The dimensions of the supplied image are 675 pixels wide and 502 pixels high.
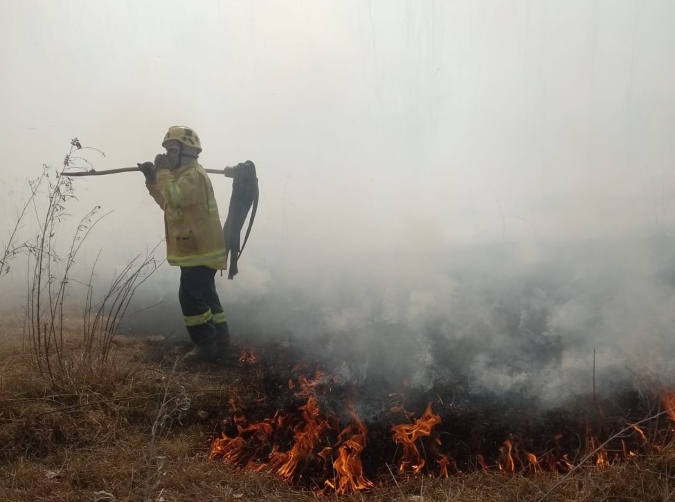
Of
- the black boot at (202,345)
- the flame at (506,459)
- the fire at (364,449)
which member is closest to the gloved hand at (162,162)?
the black boot at (202,345)

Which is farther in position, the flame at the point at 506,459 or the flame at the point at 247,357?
the flame at the point at 247,357

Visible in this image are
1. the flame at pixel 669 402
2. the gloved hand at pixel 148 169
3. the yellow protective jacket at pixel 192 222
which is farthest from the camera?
the gloved hand at pixel 148 169

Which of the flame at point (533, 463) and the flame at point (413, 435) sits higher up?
the flame at point (413, 435)

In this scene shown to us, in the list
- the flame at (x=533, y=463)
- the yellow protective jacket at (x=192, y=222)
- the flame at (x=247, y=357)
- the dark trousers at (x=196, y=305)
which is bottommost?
the flame at (x=533, y=463)

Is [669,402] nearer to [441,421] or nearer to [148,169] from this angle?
[441,421]

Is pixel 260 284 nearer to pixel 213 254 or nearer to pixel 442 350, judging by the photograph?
pixel 213 254

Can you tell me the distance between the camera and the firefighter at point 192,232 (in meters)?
5.14

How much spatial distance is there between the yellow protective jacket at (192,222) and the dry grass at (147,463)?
1314 mm

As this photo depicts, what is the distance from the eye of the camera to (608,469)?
3.00m

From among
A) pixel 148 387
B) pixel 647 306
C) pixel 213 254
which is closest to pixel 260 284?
pixel 213 254

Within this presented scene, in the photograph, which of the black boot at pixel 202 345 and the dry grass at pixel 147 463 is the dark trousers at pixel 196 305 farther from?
the dry grass at pixel 147 463

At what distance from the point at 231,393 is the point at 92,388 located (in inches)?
44.7

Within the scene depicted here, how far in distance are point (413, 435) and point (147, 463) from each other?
183cm

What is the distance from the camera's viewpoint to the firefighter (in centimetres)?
514
